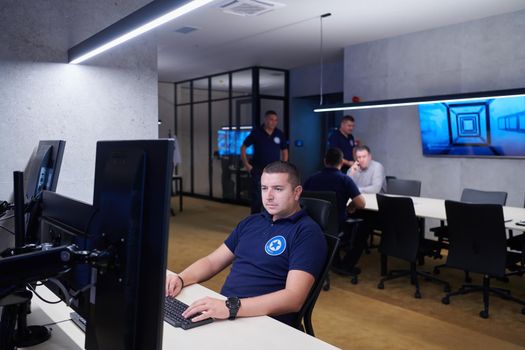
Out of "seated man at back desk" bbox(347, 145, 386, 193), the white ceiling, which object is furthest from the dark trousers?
the white ceiling

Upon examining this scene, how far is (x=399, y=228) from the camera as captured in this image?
13.8 ft

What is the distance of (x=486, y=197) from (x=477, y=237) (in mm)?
1471

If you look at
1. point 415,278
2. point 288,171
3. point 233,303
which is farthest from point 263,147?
point 233,303

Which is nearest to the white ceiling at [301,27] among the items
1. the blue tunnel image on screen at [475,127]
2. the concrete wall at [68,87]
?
the concrete wall at [68,87]

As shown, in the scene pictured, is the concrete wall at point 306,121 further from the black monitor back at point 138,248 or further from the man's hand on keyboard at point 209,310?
the black monitor back at point 138,248

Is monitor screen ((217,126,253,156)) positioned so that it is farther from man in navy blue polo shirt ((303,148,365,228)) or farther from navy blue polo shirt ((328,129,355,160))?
man in navy blue polo shirt ((303,148,365,228))

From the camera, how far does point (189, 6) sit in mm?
1864

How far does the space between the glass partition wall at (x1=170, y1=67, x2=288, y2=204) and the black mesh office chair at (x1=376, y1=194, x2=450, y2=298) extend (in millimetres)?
5491

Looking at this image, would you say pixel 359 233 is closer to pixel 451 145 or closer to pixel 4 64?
pixel 451 145

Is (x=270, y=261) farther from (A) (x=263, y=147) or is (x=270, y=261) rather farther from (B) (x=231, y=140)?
(B) (x=231, y=140)

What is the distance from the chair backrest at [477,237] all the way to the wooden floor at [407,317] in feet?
1.37

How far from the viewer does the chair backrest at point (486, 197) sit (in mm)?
4748

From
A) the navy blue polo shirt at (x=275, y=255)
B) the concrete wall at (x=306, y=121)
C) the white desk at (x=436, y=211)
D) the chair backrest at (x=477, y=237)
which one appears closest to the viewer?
the navy blue polo shirt at (x=275, y=255)

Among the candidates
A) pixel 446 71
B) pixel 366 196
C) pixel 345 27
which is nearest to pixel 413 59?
pixel 446 71
